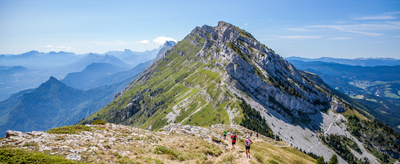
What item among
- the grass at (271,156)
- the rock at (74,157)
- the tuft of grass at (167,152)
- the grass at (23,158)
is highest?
the grass at (23,158)

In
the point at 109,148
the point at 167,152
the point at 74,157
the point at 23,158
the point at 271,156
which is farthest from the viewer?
the point at 271,156

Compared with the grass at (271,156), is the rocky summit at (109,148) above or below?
above

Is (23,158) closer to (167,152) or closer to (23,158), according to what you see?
(23,158)

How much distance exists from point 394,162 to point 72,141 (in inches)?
10556

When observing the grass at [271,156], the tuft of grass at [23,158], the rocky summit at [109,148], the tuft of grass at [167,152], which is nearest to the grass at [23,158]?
the tuft of grass at [23,158]

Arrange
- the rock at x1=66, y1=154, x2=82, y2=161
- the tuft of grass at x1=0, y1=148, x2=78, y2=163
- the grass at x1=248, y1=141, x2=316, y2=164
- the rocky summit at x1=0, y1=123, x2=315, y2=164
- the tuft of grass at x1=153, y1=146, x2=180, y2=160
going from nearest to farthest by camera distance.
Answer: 1. the tuft of grass at x1=0, y1=148, x2=78, y2=163
2. the rock at x1=66, y1=154, x2=82, y2=161
3. the rocky summit at x1=0, y1=123, x2=315, y2=164
4. the tuft of grass at x1=153, y1=146, x2=180, y2=160
5. the grass at x1=248, y1=141, x2=316, y2=164

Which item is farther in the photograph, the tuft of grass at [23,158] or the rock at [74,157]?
the rock at [74,157]

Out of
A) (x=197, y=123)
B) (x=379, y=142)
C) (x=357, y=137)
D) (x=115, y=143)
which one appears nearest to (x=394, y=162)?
(x=379, y=142)

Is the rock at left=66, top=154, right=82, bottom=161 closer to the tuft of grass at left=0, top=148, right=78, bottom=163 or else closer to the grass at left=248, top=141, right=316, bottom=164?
the tuft of grass at left=0, top=148, right=78, bottom=163

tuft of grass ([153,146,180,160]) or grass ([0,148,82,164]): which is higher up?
grass ([0,148,82,164])

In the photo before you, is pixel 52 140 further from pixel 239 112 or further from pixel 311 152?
pixel 311 152

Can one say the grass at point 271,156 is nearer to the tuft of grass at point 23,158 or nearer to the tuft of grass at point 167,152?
the tuft of grass at point 167,152

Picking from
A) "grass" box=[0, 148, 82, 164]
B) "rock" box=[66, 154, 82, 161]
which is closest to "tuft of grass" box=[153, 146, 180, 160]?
"rock" box=[66, 154, 82, 161]

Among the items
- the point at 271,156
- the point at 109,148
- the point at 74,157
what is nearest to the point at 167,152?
the point at 109,148
